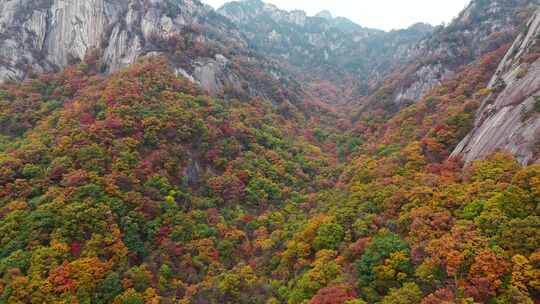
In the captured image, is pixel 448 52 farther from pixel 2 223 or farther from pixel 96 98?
pixel 2 223

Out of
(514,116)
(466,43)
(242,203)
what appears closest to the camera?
(514,116)

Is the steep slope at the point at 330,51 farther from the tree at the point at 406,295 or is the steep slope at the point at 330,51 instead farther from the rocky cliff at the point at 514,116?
the tree at the point at 406,295

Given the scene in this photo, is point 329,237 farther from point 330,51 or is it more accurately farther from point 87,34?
point 330,51

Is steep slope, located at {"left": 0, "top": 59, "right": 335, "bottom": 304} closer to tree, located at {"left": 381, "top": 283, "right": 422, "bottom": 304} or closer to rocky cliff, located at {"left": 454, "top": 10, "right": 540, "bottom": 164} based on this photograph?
tree, located at {"left": 381, "top": 283, "right": 422, "bottom": 304}

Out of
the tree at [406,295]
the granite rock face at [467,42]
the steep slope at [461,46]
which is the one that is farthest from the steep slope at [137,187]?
the granite rock face at [467,42]

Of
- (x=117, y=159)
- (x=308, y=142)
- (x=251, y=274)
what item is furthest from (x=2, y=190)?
(x=308, y=142)

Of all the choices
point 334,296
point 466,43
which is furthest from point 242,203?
point 466,43
